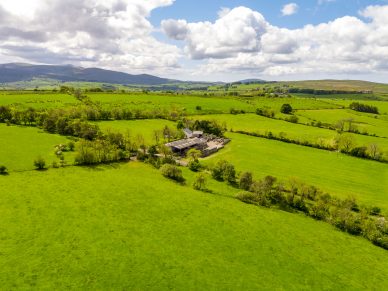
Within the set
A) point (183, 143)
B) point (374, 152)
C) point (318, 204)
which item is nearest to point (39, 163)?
point (183, 143)

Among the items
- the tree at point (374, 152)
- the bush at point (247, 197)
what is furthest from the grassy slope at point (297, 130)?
the bush at point (247, 197)

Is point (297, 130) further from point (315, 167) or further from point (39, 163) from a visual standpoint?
point (39, 163)

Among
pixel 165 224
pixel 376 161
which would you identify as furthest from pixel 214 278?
pixel 376 161

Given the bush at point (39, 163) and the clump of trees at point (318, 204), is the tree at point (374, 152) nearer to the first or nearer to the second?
the clump of trees at point (318, 204)

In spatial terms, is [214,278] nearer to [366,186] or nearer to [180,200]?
[180,200]

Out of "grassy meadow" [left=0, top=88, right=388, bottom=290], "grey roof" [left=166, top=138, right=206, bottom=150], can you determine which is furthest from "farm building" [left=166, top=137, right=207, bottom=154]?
"grassy meadow" [left=0, top=88, right=388, bottom=290]

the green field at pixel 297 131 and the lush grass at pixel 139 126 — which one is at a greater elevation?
the lush grass at pixel 139 126

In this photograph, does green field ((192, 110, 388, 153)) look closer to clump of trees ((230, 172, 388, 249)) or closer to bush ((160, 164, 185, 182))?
clump of trees ((230, 172, 388, 249))
